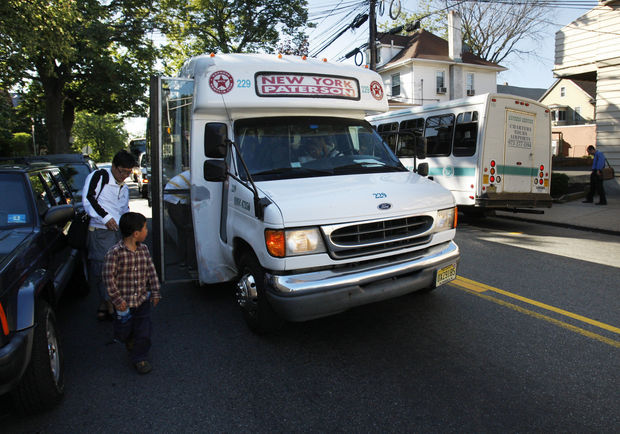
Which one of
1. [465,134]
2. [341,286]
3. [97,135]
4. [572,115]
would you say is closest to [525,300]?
[341,286]

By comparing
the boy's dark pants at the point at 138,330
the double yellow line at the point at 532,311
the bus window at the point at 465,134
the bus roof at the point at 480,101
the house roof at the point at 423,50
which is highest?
the house roof at the point at 423,50

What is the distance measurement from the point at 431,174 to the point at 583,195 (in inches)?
252

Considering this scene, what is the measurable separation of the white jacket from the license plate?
329 centimetres

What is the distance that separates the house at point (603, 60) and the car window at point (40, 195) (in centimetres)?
1629

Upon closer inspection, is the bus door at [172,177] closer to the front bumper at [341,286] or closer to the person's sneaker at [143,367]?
the person's sneaker at [143,367]

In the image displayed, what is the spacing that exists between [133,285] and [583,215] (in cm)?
1166

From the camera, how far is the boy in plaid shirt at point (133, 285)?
3.56 meters

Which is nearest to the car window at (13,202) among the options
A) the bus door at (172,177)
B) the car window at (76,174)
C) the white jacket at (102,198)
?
the white jacket at (102,198)

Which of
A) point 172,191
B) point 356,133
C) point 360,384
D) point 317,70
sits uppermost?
point 317,70

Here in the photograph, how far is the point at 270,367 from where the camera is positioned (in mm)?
3695

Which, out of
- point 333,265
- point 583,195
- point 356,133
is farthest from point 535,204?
point 333,265

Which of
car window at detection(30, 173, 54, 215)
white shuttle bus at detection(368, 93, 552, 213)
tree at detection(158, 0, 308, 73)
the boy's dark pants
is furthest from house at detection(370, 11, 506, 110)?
the boy's dark pants

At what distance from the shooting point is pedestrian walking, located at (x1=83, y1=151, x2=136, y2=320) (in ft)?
14.9

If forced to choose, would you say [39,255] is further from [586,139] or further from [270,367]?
[586,139]
